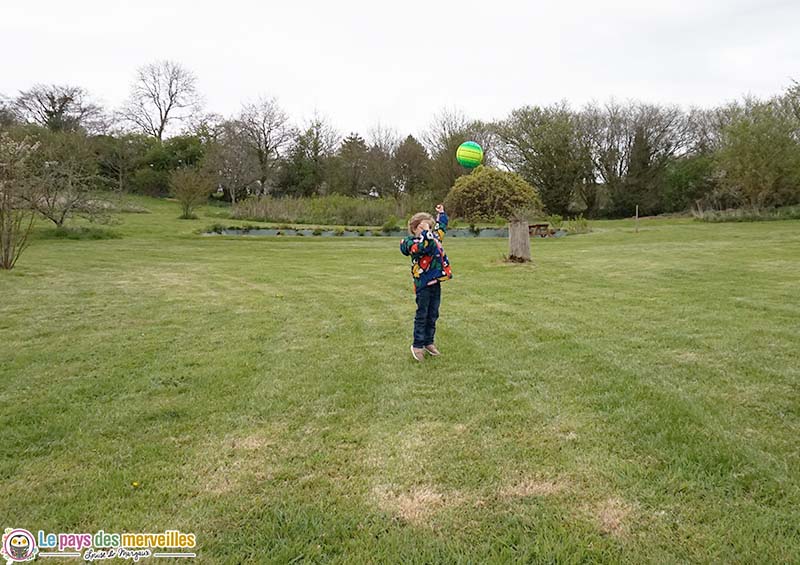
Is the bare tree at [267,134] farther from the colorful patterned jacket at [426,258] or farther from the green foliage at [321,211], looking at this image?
the colorful patterned jacket at [426,258]

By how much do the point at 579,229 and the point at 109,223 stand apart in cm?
1839

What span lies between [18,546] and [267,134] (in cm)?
3564

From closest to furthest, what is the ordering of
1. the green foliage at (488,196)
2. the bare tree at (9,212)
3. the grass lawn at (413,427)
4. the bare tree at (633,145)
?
the grass lawn at (413,427), the bare tree at (9,212), the green foliage at (488,196), the bare tree at (633,145)

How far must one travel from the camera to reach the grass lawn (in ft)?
7.02

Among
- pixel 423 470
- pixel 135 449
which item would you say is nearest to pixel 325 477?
pixel 423 470

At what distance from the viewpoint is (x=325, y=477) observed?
256 centimetres

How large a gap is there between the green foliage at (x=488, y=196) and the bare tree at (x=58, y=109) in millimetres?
25197

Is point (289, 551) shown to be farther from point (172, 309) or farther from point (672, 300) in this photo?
point (672, 300)

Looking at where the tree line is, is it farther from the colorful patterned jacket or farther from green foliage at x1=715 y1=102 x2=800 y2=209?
the colorful patterned jacket

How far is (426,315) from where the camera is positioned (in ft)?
14.9

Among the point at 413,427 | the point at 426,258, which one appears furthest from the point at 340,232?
the point at 413,427

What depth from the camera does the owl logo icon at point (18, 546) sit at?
2.03 m

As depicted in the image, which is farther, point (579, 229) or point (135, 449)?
point (579, 229)

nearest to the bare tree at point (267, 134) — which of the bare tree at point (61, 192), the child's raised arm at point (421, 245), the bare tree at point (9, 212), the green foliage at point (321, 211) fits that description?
the green foliage at point (321, 211)
